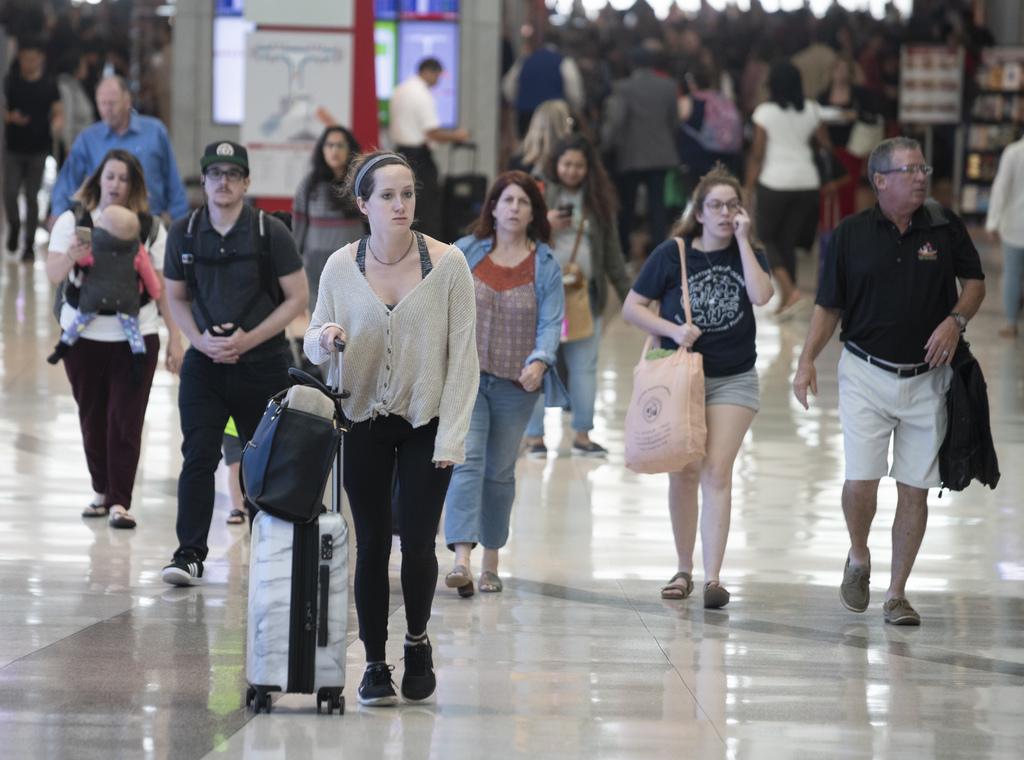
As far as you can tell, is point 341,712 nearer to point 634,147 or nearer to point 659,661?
point 659,661

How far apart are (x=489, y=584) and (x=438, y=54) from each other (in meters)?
14.7

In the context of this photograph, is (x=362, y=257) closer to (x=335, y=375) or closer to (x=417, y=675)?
(x=335, y=375)

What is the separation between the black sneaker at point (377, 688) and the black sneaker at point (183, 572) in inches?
70.4

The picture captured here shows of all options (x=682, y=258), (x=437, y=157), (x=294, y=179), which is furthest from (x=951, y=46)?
(x=682, y=258)

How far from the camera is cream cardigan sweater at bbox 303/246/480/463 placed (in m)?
5.45

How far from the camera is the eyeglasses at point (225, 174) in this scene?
7.17 metres

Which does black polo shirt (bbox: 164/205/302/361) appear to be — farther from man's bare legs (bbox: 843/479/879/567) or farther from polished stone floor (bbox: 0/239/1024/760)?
man's bare legs (bbox: 843/479/879/567)

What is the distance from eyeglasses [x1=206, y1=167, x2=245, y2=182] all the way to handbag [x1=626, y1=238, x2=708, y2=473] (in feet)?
6.01

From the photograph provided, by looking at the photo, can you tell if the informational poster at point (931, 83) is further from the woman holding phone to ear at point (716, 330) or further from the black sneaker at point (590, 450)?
the woman holding phone to ear at point (716, 330)

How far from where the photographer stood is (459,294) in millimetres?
5559

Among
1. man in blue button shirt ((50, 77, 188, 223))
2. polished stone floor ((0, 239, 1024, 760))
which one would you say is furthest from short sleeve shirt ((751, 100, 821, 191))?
man in blue button shirt ((50, 77, 188, 223))

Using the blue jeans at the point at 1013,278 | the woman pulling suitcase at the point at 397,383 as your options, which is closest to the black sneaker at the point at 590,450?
the woman pulling suitcase at the point at 397,383

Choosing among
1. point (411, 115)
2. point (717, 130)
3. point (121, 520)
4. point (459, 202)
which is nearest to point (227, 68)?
point (411, 115)

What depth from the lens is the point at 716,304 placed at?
7195 millimetres
